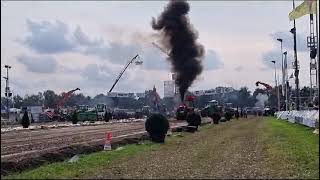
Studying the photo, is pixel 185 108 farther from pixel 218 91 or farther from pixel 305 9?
pixel 218 91

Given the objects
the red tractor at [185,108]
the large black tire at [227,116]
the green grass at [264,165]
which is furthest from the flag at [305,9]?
the large black tire at [227,116]

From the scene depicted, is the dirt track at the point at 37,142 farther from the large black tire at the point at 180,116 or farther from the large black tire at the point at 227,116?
the large black tire at the point at 227,116

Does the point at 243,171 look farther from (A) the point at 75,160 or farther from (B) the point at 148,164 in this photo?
(A) the point at 75,160

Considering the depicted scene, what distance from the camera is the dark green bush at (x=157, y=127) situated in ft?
110

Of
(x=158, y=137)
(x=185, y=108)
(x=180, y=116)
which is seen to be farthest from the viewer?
(x=185, y=108)

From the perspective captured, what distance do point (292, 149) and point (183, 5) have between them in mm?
42587

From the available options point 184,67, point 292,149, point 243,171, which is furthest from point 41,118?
point 243,171

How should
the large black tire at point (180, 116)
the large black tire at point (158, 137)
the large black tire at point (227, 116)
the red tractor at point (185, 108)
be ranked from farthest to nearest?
the large black tire at point (227, 116) < the large black tire at point (180, 116) < the red tractor at point (185, 108) < the large black tire at point (158, 137)

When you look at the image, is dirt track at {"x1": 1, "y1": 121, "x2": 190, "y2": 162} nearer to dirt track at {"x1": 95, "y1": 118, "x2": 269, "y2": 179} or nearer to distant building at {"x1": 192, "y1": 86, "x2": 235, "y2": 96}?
dirt track at {"x1": 95, "y1": 118, "x2": 269, "y2": 179}

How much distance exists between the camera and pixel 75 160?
72.8ft

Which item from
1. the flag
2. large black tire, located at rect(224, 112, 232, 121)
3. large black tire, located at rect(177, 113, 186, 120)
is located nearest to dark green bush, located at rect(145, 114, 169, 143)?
the flag

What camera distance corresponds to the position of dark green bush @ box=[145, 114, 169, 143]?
33.6 meters

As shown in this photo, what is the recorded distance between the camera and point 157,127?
110 feet

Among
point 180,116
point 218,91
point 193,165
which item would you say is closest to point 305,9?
point 193,165
